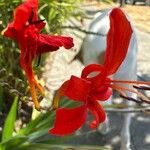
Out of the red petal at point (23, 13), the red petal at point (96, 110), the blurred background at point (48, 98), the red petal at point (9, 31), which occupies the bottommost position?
the blurred background at point (48, 98)

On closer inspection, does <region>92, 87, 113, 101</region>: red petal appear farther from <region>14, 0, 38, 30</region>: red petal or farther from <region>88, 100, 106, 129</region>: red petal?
<region>14, 0, 38, 30</region>: red petal

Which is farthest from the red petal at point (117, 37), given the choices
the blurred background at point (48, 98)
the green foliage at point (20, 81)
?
the green foliage at point (20, 81)

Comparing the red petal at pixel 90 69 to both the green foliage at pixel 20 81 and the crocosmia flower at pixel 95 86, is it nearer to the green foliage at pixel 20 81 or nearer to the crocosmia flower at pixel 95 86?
the crocosmia flower at pixel 95 86

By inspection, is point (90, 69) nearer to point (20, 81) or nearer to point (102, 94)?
point (102, 94)

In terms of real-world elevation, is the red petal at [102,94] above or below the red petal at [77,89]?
below

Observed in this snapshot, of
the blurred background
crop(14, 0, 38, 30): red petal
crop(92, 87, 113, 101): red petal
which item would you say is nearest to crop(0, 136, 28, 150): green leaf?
the blurred background

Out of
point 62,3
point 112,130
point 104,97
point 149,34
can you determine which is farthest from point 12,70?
point 149,34

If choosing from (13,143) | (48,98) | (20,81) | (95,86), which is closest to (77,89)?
(95,86)
